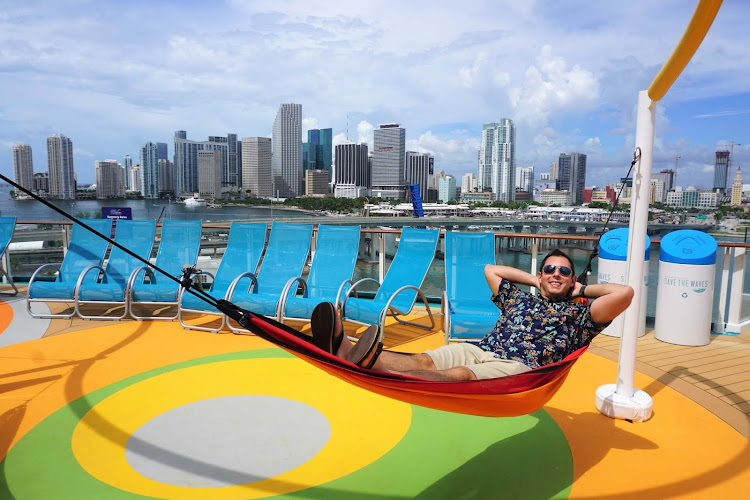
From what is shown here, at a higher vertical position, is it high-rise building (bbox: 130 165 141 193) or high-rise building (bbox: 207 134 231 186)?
high-rise building (bbox: 207 134 231 186)

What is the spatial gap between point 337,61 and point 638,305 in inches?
2170

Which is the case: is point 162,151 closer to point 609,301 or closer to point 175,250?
point 175,250

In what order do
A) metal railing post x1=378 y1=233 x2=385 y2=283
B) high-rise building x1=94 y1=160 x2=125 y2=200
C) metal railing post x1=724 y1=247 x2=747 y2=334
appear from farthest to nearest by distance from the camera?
high-rise building x1=94 y1=160 x2=125 y2=200 < metal railing post x1=378 y1=233 x2=385 y2=283 < metal railing post x1=724 y1=247 x2=747 y2=334

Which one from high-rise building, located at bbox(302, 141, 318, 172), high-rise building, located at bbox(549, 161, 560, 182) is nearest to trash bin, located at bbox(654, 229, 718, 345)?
high-rise building, located at bbox(302, 141, 318, 172)

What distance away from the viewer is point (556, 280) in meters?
2.37

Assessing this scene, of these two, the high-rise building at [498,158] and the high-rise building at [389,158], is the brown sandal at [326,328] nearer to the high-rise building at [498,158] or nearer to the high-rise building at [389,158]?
the high-rise building at [389,158]

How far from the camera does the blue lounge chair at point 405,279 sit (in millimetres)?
4145

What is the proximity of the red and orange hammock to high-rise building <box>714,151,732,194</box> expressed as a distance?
4506cm

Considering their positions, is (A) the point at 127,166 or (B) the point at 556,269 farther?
(A) the point at 127,166

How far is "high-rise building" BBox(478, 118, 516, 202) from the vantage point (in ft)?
454

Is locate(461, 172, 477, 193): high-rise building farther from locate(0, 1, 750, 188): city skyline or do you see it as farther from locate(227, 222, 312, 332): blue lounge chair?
locate(227, 222, 312, 332): blue lounge chair

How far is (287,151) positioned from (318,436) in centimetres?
10703

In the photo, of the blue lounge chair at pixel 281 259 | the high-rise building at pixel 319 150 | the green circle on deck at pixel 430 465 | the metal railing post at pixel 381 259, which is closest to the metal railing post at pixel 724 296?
the green circle on deck at pixel 430 465

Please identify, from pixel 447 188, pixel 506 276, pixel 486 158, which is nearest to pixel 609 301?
pixel 506 276
